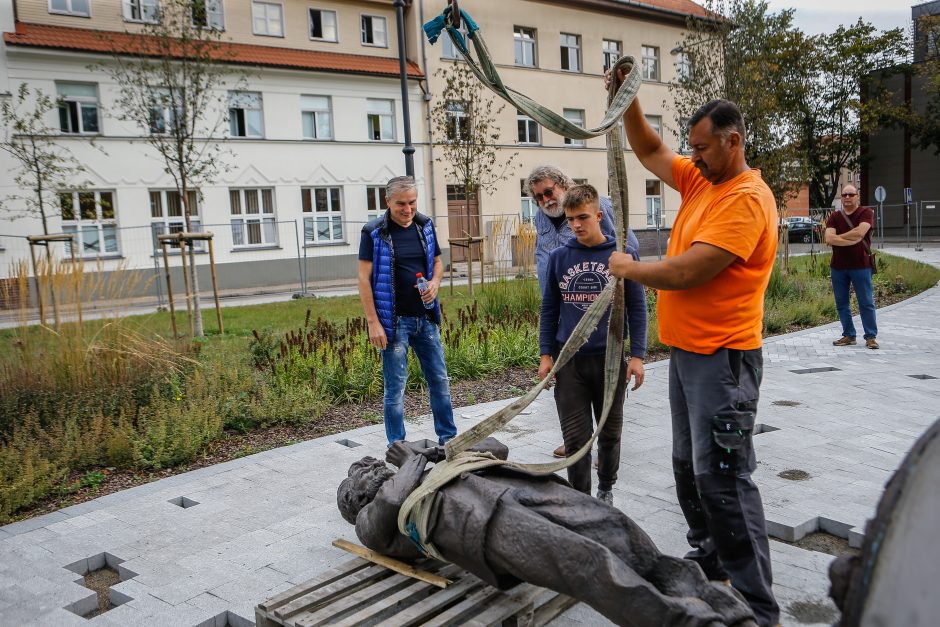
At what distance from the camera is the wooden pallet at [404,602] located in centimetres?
286

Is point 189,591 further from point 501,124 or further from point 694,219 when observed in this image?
point 501,124

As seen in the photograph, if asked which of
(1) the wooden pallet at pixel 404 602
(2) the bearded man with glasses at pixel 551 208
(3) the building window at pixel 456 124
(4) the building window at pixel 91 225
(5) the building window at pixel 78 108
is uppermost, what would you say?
(5) the building window at pixel 78 108

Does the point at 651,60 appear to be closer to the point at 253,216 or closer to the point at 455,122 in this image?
the point at 455,122

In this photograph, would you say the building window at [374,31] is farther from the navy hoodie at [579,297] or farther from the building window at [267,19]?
the navy hoodie at [579,297]

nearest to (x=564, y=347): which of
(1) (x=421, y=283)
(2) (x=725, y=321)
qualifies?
(2) (x=725, y=321)

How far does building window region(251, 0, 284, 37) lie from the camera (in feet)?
86.0

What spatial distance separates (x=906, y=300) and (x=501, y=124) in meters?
19.0

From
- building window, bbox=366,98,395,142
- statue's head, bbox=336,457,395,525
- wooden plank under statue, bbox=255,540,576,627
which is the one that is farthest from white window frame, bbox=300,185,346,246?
wooden plank under statue, bbox=255,540,576,627

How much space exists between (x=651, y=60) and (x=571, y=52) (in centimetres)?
518

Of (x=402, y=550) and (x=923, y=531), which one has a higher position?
(x=923, y=531)

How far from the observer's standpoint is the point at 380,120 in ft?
92.6

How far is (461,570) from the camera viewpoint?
10.6ft

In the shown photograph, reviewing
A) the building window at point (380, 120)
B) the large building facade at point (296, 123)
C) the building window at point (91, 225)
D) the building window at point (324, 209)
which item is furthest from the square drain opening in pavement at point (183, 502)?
the building window at point (380, 120)

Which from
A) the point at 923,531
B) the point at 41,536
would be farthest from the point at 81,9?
the point at 923,531
